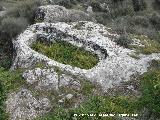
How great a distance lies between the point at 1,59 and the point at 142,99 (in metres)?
9.41

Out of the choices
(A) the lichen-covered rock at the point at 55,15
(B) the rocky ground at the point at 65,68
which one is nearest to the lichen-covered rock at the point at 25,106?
(B) the rocky ground at the point at 65,68

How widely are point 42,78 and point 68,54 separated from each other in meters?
2.73

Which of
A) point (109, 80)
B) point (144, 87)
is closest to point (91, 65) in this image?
point (109, 80)

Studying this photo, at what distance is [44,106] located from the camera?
1808 cm

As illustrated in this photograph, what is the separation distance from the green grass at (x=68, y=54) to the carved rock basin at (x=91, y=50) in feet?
1.03

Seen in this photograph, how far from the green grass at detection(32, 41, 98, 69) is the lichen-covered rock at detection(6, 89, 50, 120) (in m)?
3.25

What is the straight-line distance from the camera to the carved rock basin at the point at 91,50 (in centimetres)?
1980

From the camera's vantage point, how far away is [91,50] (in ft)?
70.9

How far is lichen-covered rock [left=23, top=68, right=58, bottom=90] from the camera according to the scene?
1894 cm

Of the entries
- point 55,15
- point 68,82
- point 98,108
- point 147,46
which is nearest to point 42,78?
point 68,82

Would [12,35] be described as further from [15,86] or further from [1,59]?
[15,86]

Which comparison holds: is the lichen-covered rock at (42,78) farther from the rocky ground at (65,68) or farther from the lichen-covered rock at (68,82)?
the lichen-covered rock at (68,82)

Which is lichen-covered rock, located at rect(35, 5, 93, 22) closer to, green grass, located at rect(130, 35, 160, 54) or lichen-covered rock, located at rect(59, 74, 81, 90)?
green grass, located at rect(130, 35, 160, 54)

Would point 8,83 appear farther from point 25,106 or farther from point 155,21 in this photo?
point 155,21
